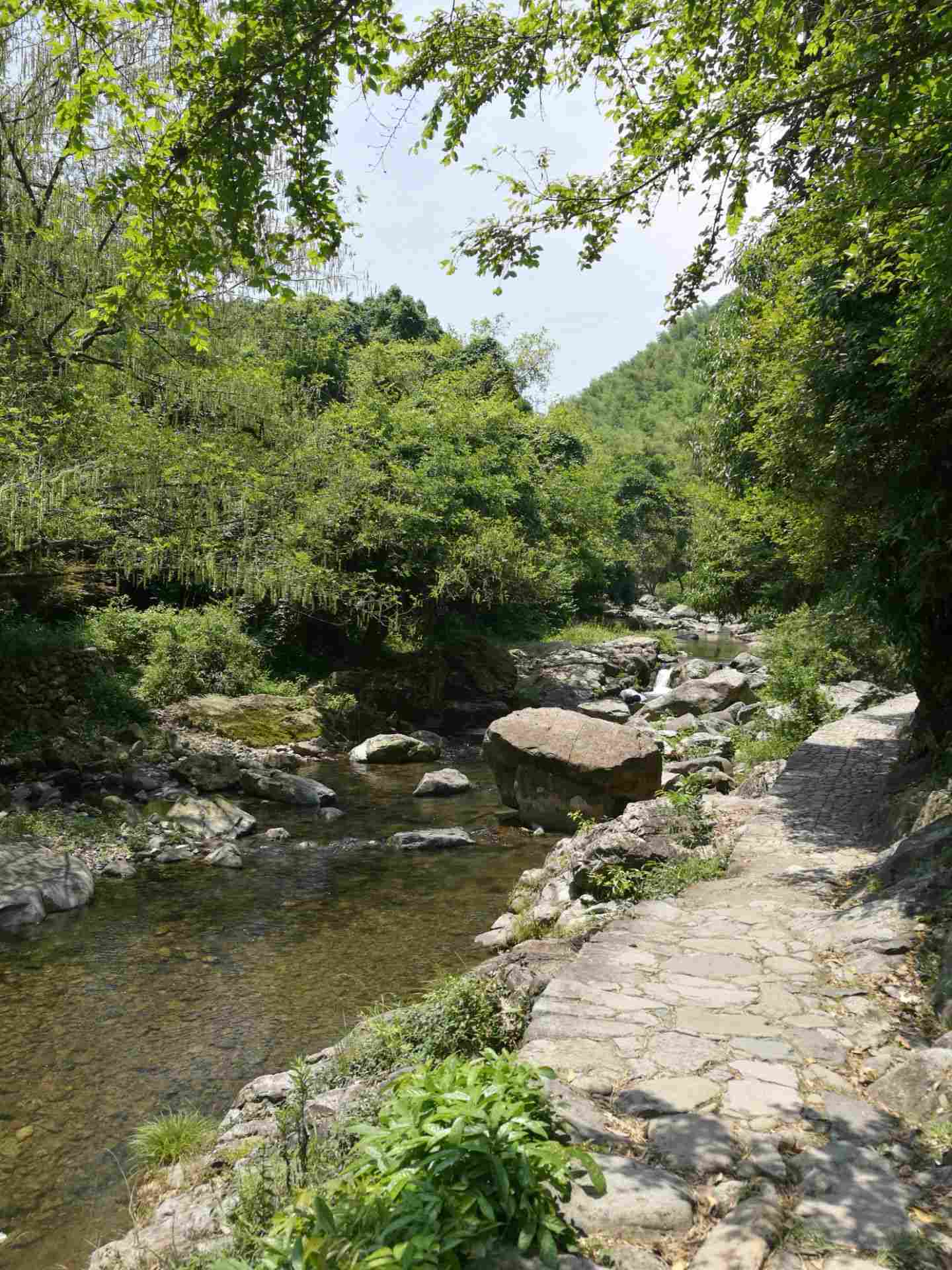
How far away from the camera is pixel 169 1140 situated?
16.0 ft

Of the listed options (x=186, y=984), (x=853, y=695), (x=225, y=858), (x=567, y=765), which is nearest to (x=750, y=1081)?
(x=186, y=984)

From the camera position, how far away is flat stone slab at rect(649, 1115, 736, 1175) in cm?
325

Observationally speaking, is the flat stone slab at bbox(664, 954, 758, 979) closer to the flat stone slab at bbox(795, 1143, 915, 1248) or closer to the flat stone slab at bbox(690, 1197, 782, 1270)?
the flat stone slab at bbox(795, 1143, 915, 1248)

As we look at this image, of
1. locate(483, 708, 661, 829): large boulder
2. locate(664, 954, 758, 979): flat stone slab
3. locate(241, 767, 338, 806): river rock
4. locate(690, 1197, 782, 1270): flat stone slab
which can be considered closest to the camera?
locate(690, 1197, 782, 1270): flat stone slab

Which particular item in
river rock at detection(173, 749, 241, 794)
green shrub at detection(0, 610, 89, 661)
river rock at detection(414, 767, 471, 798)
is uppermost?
green shrub at detection(0, 610, 89, 661)

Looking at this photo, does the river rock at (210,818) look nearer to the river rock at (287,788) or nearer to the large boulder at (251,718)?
the river rock at (287,788)

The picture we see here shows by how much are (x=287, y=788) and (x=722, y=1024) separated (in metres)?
9.93

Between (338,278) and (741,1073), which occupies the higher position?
(338,278)

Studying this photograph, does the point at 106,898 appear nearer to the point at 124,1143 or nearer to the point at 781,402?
the point at 124,1143

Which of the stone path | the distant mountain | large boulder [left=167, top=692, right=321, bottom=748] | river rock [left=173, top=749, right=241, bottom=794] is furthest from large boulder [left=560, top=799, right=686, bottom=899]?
the distant mountain

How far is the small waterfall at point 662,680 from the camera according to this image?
79.9 feet

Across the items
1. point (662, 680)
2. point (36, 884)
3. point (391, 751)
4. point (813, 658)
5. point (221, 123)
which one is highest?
Answer: point (221, 123)

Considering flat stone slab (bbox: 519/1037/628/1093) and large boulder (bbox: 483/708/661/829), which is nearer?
flat stone slab (bbox: 519/1037/628/1093)

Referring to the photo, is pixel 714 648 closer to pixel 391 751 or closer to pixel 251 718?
pixel 391 751
